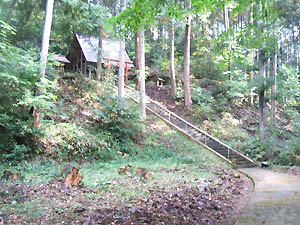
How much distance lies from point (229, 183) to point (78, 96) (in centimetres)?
1156

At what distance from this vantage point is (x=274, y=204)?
6148 mm

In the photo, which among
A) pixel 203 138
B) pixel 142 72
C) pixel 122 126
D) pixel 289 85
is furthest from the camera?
pixel 289 85

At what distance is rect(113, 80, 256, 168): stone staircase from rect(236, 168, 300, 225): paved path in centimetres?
530

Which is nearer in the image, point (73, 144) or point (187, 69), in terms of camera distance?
point (73, 144)

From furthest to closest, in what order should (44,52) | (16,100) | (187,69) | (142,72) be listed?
(187,69)
(142,72)
(44,52)
(16,100)

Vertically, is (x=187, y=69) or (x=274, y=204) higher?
(x=187, y=69)

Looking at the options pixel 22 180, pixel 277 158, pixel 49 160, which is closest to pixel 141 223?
pixel 22 180

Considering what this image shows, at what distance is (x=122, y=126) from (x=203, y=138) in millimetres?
5794

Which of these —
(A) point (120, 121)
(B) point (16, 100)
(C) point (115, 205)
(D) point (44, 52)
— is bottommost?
(C) point (115, 205)

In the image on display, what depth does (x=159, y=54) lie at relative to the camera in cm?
3325

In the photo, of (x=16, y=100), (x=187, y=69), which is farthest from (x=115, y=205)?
(x=187, y=69)

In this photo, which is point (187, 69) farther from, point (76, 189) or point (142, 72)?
point (76, 189)

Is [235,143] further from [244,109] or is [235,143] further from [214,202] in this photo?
[214,202]

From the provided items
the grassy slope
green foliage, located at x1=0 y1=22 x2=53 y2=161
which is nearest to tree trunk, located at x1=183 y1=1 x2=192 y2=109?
the grassy slope
